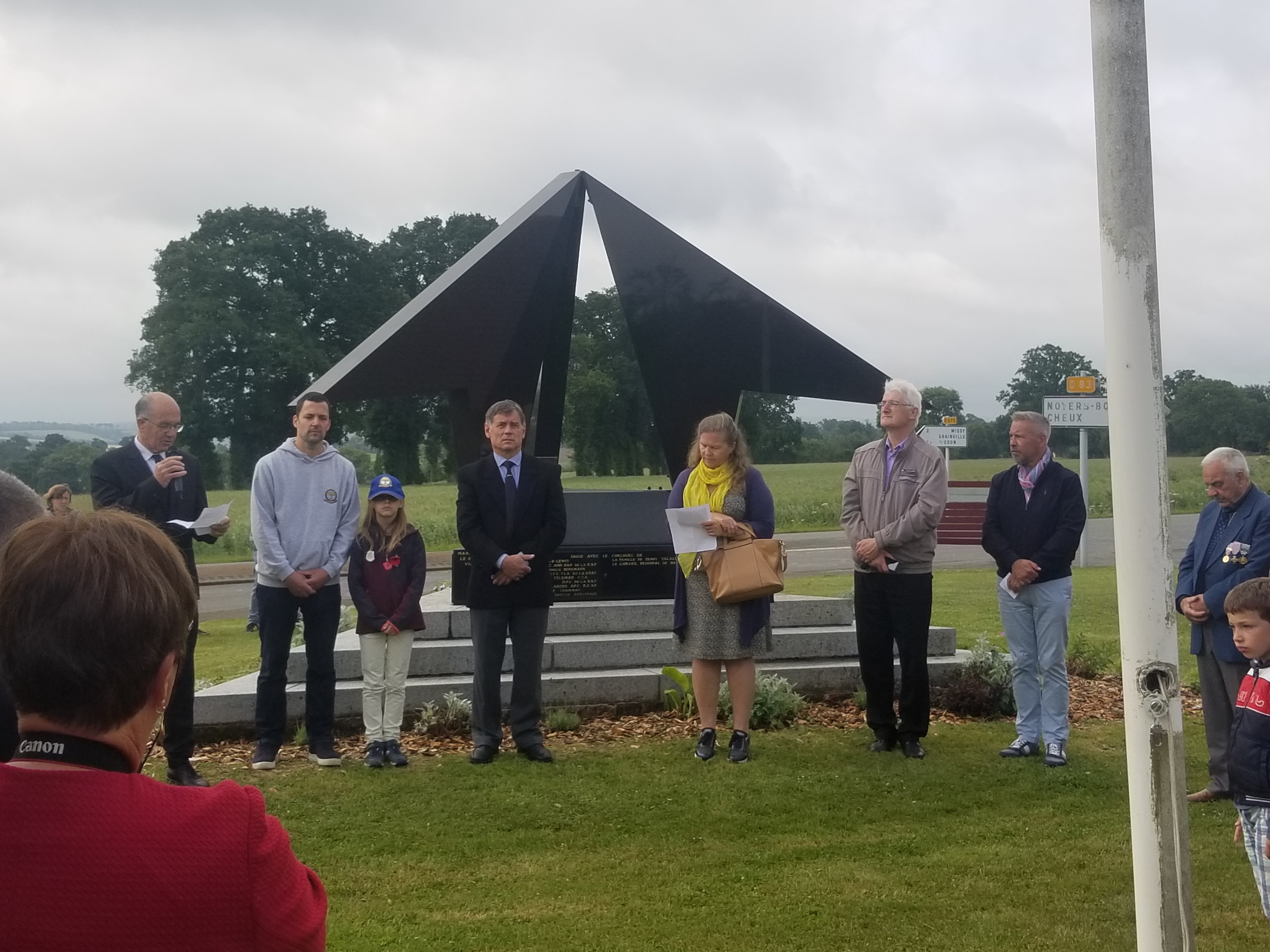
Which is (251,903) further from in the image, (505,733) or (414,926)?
(505,733)

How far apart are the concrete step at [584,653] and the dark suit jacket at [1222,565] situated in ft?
7.75

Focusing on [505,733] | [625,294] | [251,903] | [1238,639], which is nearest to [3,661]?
[251,903]

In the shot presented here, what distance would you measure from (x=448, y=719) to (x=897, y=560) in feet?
9.12

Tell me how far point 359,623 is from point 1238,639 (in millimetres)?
4238

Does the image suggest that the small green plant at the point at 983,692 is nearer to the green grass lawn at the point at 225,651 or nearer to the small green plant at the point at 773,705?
the small green plant at the point at 773,705

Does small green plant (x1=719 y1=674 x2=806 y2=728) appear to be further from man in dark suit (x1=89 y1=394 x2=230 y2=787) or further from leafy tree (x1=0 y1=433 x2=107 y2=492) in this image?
leafy tree (x1=0 y1=433 x2=107 y2=492)

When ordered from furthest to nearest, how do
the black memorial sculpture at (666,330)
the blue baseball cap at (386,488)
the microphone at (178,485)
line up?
the black memorial sculpture at (666,330), the blue baseball cap at (386,488), the microphone at (178,485)

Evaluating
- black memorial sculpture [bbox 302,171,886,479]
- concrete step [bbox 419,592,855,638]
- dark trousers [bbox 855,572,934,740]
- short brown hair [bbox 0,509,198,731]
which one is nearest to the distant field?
black memorial sculpture [bbox 302,171,886,479]

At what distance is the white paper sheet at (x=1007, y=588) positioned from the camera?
614 centimetres

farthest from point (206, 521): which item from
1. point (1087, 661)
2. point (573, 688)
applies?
point (1087, 661)

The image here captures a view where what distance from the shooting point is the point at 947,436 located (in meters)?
18.8

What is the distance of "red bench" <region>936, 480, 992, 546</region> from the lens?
20438 mm

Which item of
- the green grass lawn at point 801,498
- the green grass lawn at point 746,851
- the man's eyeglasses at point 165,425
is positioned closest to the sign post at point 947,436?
the green grass lawn at point 801,498

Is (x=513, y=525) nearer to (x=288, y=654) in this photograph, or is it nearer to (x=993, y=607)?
(x=288, y=654)
